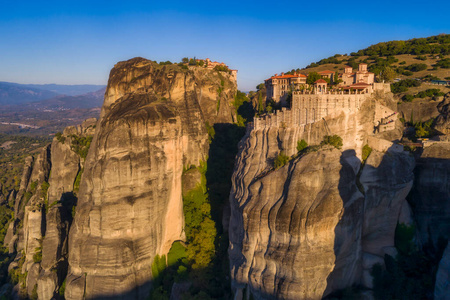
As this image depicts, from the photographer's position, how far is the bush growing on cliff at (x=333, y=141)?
25.2 meters

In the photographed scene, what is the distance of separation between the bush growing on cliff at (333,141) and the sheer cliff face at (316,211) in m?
0.44

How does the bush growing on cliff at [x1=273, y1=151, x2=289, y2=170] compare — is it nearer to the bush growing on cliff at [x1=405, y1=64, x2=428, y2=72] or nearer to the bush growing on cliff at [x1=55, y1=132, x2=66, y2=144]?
the bush growing on cliff at [x1=55, y1=132, x2=66, y2=144]

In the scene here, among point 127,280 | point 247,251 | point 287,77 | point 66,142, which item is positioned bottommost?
point 127,280

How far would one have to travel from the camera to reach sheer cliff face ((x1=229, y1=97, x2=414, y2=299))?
22.7 metres

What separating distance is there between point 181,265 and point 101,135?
48.6 ft

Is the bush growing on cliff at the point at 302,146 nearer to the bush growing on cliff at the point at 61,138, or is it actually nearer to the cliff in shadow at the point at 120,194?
the cliff in shadow at the point at 120,194

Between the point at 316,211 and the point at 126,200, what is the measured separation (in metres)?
16.6

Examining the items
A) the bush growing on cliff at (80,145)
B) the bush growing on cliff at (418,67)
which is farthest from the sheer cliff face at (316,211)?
the bush growing on cliff at (418,67)

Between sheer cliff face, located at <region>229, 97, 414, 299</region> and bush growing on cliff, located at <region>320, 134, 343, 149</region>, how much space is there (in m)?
0.44

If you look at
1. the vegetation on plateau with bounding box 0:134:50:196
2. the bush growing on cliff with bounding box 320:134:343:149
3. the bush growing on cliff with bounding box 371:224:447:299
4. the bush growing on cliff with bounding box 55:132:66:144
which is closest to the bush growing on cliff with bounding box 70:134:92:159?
the bush growing on cliff with bounding box 55:132:66:144

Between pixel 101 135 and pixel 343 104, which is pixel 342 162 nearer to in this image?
pixel 343 104

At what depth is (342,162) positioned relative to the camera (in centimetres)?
2431

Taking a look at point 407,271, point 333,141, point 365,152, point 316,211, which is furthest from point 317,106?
point 407,271

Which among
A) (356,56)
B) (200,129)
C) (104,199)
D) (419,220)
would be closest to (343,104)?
(419,220)
